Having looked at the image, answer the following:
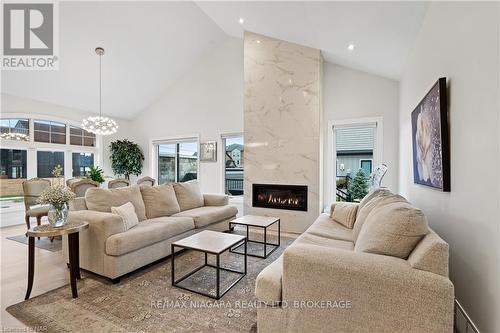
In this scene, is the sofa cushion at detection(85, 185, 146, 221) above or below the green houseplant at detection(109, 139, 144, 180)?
below

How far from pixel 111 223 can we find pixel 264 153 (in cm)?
291

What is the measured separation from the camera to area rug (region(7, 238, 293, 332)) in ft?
6.02

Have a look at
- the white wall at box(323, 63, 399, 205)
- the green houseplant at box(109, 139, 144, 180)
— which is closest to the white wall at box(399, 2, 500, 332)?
the white wall at box(323, 63, 399, 205)

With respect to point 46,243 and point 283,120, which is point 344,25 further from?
point 46,243

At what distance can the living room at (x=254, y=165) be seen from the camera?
4.67ft

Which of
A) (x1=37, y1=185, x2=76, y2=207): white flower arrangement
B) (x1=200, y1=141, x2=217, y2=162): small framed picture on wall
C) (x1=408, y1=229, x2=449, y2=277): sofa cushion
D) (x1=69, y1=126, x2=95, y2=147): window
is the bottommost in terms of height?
(x1=408, y1=229, x2=449, y2=277): sofa cushion

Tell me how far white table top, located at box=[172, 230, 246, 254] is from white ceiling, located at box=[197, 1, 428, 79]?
2819mm

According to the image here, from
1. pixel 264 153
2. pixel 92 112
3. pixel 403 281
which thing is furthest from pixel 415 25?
pixel 92 112

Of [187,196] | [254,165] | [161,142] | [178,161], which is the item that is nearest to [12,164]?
[161,142]

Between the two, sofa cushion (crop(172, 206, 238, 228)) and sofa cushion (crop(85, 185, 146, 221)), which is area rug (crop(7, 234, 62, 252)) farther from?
sofa cushion (crop(172, 206, 238, 228))

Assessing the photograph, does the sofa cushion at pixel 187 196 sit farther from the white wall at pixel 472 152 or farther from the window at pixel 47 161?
the window at pixel 47 161

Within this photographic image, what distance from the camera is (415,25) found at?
2.49m

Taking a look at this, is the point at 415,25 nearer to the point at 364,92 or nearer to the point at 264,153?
the point at 364,92

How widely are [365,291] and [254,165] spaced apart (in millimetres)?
3552
